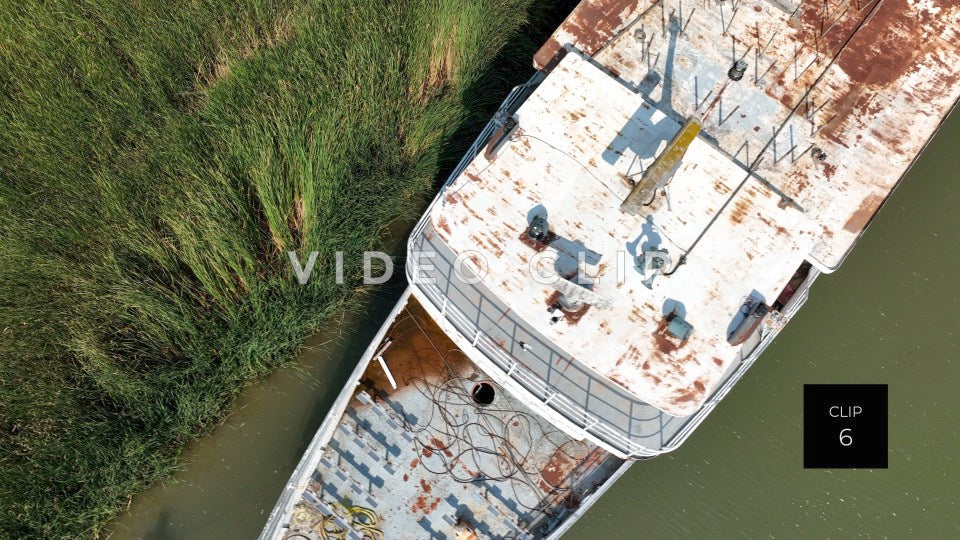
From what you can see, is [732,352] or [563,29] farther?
[563,29]

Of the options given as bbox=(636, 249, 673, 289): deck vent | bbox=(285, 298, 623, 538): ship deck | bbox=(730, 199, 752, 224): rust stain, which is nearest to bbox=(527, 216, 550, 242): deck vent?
bbox=(636, 249, 673, 289): deck vent

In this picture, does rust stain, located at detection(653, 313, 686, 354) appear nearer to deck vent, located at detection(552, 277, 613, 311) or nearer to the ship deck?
deck vent, located at detection(552, 277, 613, 311)

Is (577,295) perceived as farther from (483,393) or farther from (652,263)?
(483,393)

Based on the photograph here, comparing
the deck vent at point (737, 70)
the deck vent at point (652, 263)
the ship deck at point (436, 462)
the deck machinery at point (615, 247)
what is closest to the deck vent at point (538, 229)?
the deck machinery at point (615, 247)

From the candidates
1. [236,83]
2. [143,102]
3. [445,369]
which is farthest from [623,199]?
[143,102]

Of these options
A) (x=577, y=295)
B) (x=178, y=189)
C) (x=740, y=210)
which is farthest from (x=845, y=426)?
(x=178, y=189)

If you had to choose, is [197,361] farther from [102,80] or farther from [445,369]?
[102,80]

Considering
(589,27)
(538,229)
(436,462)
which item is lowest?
(436,462)
